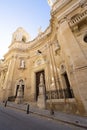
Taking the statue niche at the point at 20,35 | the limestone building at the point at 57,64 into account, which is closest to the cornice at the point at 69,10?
the limestone building at the point at 57,64

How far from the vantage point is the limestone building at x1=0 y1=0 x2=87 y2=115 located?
23.4ft

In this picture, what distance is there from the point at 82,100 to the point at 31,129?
12.0 feet

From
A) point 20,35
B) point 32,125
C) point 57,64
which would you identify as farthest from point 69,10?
point 20,35

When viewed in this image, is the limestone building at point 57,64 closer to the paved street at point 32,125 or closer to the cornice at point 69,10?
the cornice at point 69,10

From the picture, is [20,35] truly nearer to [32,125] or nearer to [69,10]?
[69,10]

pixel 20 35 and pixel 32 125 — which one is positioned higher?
pixel 20 35

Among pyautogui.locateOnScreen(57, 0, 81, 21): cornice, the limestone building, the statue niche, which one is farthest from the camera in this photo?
the statue niche

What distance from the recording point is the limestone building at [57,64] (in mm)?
7117

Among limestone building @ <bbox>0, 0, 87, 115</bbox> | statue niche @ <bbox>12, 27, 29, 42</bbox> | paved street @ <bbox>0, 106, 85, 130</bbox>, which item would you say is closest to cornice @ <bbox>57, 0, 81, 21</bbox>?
limestone building @ <bbox>0, 0, 87, 115</bbox>

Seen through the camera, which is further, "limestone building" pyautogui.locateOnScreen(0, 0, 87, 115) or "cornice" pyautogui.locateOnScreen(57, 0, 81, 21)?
"cornice" pyautogui.locateOnScreen(57, 0, 81, 21)

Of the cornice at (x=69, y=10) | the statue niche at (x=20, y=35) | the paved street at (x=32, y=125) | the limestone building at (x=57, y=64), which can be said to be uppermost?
the statue niche at (x=20, y=35)

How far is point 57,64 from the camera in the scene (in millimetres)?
13227

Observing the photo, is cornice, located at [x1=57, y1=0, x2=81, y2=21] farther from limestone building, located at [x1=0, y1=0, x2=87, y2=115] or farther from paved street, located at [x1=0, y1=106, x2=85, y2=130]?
paved street, located at [x1=0, y1=106, x2=85, y2=130]

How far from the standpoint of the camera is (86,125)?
13.9 ft
